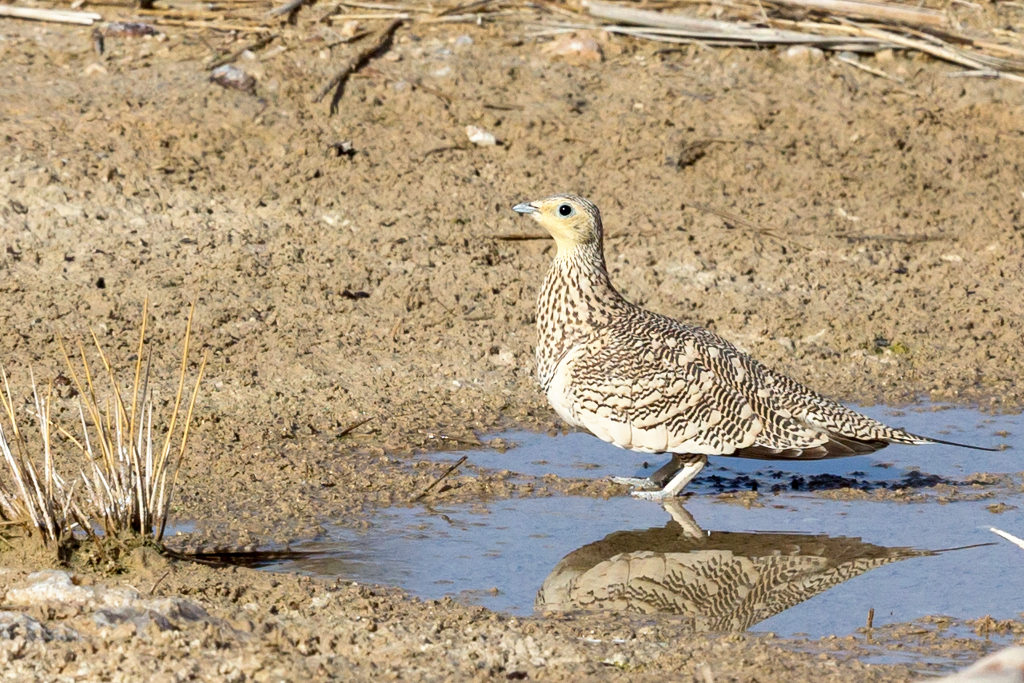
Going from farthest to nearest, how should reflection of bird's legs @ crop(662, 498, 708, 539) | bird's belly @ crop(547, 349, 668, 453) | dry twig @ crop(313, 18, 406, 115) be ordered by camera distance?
dry twig @ crop(313, 18, 406, 115)
bird's belly @ crop(547, 349, 668, 453)
reflection of bird's legs @ crop(662, 498, 708, 539)

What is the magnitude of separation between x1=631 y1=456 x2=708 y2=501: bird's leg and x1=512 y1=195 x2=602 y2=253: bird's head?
105 cm

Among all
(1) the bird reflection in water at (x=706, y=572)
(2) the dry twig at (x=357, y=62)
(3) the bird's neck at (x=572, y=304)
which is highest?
(2) the dry twig at (x=357, y=62)

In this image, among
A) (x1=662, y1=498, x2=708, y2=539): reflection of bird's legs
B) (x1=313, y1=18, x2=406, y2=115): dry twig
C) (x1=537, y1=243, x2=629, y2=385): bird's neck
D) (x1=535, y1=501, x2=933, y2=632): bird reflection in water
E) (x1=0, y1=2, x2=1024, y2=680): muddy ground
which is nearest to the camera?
(x1=535, y1=501, x2=933, y2=632): bird reflection in water

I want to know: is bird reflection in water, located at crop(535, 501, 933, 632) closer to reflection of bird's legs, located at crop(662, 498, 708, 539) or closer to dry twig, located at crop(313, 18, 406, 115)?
reflection of bird's legs, located at crop(662, 498, 708, 539)

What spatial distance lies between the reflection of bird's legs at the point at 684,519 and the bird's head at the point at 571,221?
1.19 metres

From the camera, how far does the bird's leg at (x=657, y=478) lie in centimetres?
637

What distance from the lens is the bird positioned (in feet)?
20.2

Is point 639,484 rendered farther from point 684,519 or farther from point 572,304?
point 572,304

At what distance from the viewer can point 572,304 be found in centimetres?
651

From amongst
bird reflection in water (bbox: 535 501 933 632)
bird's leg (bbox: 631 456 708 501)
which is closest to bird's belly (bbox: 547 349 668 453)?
bird's leg (bbox: 631 456 708 501)

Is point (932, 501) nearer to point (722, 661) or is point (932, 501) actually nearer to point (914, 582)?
point (914, 582)

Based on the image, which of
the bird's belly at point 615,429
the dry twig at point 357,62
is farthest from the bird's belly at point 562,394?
the dry twig at point 357,62

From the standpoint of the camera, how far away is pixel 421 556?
5.46 m

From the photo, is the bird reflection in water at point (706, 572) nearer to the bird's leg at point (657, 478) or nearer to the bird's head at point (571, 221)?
the bird's leg at point (657, 478)
